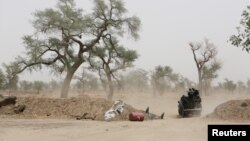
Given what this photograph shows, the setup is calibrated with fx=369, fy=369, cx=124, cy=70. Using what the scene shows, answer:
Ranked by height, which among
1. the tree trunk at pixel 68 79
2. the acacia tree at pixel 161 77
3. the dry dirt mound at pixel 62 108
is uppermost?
the acacia tree at pixel 161 77

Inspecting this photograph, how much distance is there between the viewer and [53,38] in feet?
102

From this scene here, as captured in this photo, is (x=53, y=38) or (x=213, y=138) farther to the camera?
(x=53, y=38)

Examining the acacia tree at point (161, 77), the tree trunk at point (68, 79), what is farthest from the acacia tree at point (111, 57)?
the acacia tree at point (161, 77)

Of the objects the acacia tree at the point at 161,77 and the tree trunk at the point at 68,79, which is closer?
the tree trunk at the point at 68,79

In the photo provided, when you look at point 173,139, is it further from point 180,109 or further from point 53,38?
point 53,38

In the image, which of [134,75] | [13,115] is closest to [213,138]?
[13,115]

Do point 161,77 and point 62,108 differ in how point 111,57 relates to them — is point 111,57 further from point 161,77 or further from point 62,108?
point 161,77

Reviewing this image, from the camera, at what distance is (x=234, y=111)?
1855cm

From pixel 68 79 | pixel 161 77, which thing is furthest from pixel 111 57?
pixel 161 77

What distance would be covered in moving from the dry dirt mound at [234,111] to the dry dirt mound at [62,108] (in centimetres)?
522

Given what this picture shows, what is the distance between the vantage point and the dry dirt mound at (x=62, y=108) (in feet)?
70.0

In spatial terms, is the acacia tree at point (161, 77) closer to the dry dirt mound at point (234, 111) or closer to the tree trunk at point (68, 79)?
the tree trunk at point (68, 79)

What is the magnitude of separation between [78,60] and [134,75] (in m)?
54.2

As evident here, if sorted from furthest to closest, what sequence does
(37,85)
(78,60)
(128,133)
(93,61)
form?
1. (37,85)
2. (93,61)
3. (78,60)
4. (128,133)
